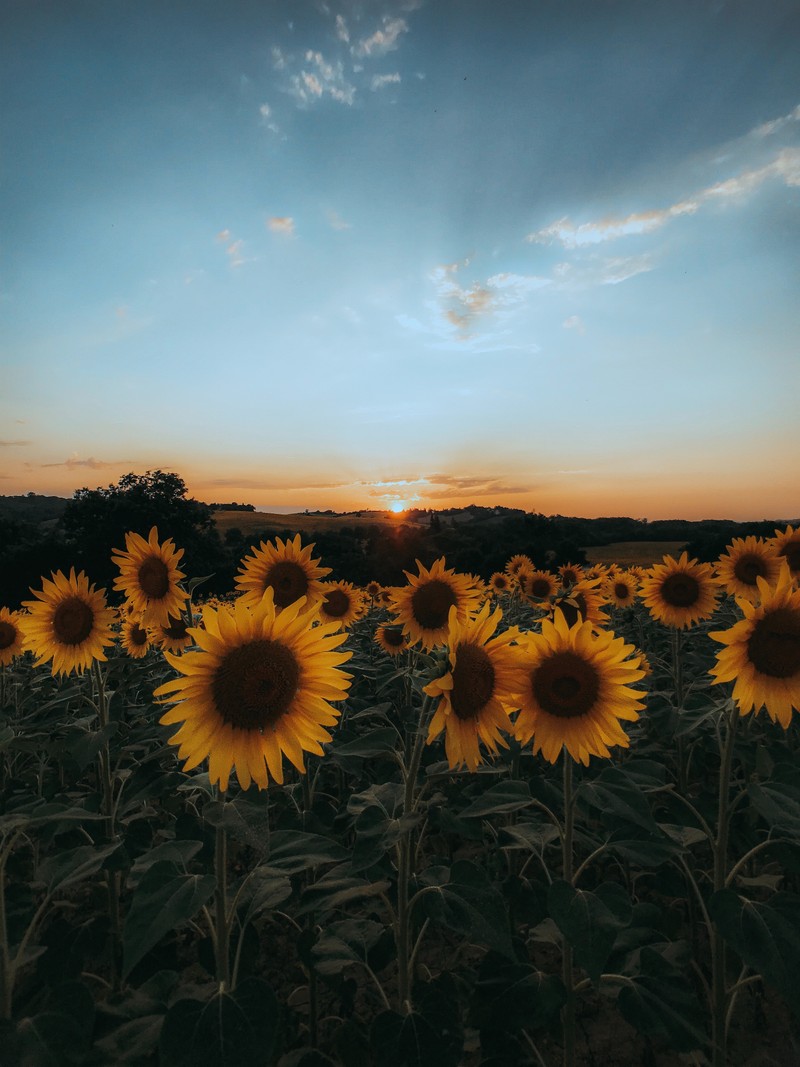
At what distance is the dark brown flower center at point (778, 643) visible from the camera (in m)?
2.88

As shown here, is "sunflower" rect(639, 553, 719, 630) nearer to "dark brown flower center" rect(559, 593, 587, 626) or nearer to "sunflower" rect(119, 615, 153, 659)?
"dark brown flower center" rect(559, 593, 587, 626)

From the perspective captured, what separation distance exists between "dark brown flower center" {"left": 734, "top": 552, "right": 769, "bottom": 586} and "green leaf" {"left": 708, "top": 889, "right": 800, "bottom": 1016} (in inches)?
192

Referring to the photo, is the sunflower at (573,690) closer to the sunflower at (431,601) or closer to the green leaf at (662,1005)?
the green leaf at (662,1005)

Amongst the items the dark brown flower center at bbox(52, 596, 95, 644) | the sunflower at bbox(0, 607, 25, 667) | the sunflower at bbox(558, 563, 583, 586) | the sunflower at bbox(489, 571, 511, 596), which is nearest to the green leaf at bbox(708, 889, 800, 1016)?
the dark brown flower center at bbox(52, 596, 95, 644)

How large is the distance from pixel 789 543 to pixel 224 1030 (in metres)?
6.91

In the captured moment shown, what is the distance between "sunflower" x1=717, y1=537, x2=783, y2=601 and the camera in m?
6.45

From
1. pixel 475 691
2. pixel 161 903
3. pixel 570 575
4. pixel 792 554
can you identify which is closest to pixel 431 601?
pixel 475 691

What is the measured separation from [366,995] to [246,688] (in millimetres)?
2871

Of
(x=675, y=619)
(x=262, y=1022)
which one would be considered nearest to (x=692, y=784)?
(x=675, y=619)

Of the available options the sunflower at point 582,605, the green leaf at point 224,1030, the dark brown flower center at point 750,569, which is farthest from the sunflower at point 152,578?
the dark brown flower center at point 750,569

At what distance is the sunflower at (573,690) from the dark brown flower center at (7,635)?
21.8 feet

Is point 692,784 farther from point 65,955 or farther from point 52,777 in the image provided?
point 52,777

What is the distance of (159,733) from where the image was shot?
2.96 m

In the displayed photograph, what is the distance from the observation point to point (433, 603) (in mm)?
4859
